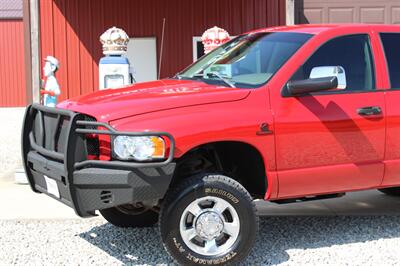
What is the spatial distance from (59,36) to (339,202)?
8557mm

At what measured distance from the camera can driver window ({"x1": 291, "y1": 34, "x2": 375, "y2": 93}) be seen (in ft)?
16.1

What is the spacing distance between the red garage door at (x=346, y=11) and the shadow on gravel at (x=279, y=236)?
6922 millimetres

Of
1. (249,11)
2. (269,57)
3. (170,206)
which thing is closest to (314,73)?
(269,57)

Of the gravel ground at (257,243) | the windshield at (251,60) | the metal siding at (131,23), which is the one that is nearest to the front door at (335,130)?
the windshield at (251,60)

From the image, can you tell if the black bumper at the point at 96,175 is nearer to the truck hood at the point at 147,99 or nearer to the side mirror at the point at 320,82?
the truck hood at the point at 147,99

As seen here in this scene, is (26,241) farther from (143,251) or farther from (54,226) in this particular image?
(143,251)

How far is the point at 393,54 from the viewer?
5.19 m

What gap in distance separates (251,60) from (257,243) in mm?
1590

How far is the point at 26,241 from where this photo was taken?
5.26 meters

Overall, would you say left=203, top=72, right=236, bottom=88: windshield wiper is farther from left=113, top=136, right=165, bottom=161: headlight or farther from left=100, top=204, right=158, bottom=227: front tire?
left=100, top=204, right=158, bottom=227: front tire

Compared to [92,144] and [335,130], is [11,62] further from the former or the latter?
[335,130]

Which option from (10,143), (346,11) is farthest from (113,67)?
(346,11)

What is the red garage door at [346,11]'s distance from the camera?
12.1 meters

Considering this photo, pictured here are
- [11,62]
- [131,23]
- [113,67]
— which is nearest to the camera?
[113,67]
